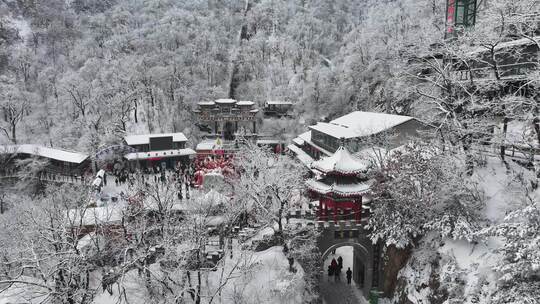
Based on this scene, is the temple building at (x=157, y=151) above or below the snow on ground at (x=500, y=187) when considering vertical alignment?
below

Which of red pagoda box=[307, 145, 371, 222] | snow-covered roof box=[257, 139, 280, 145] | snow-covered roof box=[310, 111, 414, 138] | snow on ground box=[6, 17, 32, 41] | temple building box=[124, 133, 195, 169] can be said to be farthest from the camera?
snow on ground box=[6, 17, 32, 41]

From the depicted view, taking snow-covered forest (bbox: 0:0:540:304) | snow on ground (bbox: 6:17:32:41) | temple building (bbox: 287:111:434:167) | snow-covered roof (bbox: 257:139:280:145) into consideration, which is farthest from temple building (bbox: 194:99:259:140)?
snow on ground (bbox: 6:17:32:41)

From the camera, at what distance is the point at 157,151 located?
4200 cm

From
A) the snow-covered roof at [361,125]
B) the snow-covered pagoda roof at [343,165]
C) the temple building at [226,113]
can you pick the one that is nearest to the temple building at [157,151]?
the temple building at [226,113]

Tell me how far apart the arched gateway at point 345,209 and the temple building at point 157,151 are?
26.2 m

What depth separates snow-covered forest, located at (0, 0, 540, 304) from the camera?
15.4 m

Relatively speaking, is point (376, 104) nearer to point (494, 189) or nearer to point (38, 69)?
point (494, 189)

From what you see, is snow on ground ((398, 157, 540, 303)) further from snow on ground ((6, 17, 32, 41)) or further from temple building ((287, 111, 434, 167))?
snow on ground ((6, 17, 32, 41))

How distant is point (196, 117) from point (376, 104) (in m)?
30.3

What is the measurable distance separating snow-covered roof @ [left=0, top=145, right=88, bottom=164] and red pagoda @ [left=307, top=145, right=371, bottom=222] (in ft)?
95.9

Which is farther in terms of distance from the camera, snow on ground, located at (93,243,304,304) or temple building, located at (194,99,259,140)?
temple building, located at (194,99,259,140)

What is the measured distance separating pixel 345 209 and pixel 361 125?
12.7 m

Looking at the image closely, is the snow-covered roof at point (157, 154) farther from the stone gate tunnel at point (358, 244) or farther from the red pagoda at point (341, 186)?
the stone gate tunnel at point (358, 244)

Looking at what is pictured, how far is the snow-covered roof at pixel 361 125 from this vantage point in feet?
92.7
